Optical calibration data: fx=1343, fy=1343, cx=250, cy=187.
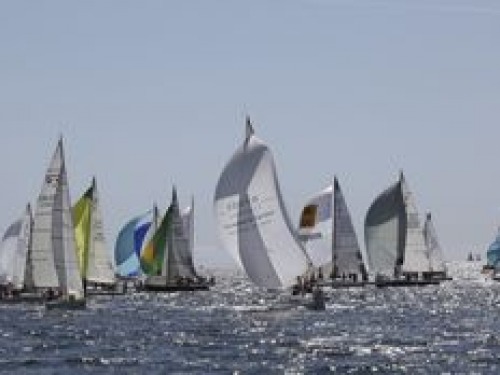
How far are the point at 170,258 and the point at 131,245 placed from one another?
1568 centimetres

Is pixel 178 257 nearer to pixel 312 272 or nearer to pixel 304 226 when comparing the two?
pixel 304 226

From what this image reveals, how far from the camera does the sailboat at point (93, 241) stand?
399 ft

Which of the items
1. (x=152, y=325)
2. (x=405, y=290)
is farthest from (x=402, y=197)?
(x=152, y=325)

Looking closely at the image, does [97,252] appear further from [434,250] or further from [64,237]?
[434,250]

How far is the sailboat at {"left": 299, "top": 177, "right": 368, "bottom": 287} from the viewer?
134 m

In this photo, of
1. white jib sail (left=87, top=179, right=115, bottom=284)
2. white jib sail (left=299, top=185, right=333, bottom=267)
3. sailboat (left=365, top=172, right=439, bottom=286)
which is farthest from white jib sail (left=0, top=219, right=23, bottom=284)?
sailboat (left=365, top=172, right=439, bottom=286)

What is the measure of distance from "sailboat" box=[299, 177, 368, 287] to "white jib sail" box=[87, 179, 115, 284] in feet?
64.4

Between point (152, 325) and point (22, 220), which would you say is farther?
point (22, 220)

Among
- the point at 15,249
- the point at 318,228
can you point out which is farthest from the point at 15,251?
the point at 318,228

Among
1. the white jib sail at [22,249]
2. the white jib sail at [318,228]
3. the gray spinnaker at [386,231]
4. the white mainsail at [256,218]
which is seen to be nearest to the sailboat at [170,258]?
the white jib sail at [318,228]

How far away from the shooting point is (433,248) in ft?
552

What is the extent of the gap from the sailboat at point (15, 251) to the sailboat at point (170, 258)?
15.0 meters

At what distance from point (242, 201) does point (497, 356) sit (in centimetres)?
2285

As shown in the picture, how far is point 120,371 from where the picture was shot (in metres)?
55.4
